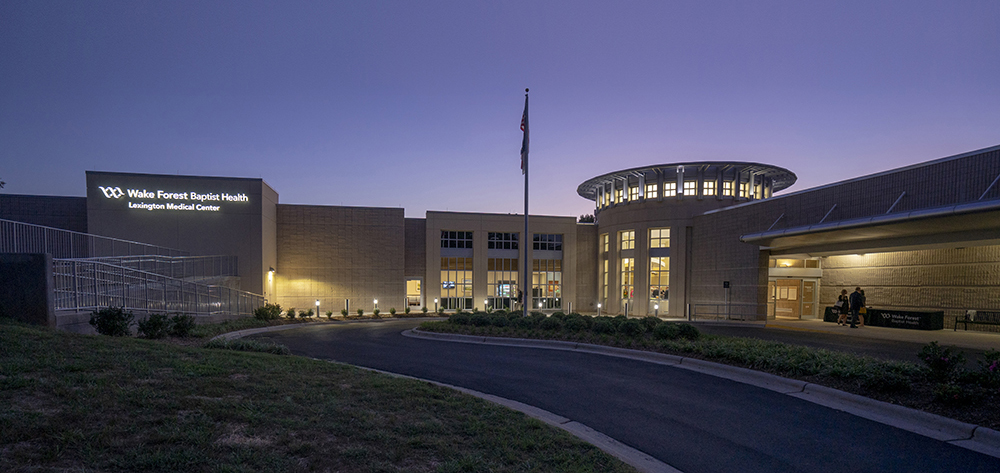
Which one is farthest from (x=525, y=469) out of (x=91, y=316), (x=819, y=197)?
(x=819, y=197)

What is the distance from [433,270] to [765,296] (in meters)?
21.0

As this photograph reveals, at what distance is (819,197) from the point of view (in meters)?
20.8

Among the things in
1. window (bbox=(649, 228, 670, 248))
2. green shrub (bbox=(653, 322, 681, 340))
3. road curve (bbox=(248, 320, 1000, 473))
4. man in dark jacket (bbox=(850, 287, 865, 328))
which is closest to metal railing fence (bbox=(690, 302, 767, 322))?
man in dark jacket (bbox=(850, 287, 865, 328))

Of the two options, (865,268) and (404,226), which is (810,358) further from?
(404,226)

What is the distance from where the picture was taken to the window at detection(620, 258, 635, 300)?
32.7 metres

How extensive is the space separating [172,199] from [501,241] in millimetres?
20969

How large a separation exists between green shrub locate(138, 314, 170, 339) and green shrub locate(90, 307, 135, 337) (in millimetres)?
518

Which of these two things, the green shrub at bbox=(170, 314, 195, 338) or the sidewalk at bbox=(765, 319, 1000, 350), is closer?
the green shrub at bbox=(170, 314, 195, 338)

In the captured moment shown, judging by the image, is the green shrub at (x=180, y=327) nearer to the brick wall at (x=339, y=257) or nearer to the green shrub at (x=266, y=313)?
the green shrub at (x=266, y=313)

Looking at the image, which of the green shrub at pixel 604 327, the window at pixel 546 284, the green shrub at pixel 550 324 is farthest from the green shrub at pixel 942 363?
the window at pixel 546 284

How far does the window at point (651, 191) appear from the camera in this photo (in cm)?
3164

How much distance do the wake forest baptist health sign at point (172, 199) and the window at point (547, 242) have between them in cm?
1982

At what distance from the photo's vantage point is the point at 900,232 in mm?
15727

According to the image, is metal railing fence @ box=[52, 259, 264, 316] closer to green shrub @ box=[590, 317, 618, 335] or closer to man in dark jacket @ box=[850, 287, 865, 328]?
green shrub @ box=[590, 317, 618, 335]
